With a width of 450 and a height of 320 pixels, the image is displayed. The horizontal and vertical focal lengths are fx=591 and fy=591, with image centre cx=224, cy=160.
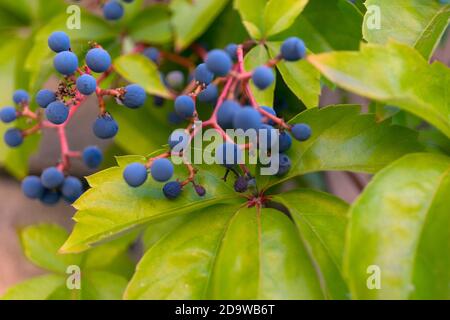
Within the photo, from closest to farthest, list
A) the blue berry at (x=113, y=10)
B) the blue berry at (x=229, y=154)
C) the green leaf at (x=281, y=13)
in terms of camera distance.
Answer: the blue berry at (x=229, y=154), the green leaf at (x=281, y=13), the blue berry at (x=113, y=10)

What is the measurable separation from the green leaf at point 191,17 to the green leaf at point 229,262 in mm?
426

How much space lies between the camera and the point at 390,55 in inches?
24.9

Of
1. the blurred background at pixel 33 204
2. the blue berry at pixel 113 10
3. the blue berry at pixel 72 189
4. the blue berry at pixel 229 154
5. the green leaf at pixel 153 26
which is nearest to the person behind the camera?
the blue berry at pixel 229 154

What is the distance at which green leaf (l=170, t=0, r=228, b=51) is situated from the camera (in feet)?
3.53

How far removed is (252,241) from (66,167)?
0.41m

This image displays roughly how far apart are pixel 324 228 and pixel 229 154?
0.15 metres

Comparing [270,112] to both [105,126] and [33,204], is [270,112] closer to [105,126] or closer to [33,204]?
[105,126]

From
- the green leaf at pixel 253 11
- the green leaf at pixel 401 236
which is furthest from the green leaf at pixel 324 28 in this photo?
the green leaf at pixel 401 236

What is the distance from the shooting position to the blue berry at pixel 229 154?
2.23ft

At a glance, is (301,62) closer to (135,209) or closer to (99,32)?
(135,209)

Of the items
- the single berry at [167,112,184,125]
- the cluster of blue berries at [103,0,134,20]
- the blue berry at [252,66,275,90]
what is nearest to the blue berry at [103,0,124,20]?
the cluster of blue berries at [103,0,134,20]

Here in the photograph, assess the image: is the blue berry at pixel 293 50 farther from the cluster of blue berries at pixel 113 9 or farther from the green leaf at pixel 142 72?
the cluster of blue berries at pixel 113 9

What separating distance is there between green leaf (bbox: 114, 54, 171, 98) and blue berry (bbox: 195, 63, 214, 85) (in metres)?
0.28
